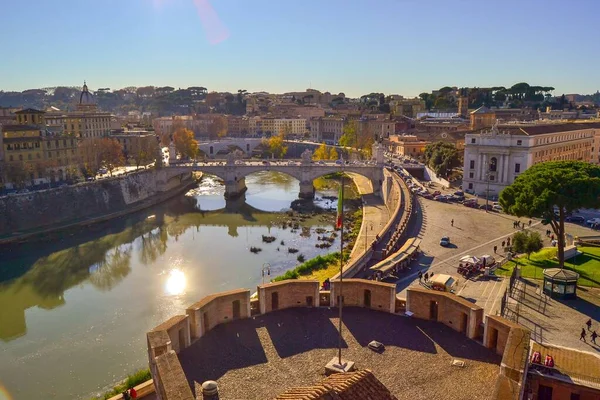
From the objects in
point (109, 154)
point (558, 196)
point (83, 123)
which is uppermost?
point (83, 123)

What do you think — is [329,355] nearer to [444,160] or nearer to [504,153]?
[504,153]

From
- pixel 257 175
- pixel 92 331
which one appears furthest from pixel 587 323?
pixel 257 175

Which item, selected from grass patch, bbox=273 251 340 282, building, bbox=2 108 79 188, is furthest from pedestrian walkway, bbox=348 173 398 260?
building, bbox=2 108 79 188

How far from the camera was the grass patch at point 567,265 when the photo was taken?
39.6 ft

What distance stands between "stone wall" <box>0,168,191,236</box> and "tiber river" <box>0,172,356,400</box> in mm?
1425

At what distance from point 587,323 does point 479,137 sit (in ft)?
62.0

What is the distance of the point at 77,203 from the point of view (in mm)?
24203

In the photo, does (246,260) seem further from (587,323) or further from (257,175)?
(257,175)

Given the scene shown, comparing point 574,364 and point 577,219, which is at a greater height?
point 574,364

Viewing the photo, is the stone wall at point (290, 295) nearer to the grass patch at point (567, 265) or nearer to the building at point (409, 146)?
the grass patch at point (567, 265)

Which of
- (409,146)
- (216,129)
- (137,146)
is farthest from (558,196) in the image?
(216,129)

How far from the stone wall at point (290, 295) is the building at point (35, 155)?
21251 millimetres

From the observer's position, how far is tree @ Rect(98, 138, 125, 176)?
3144cm

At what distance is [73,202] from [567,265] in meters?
20.0
